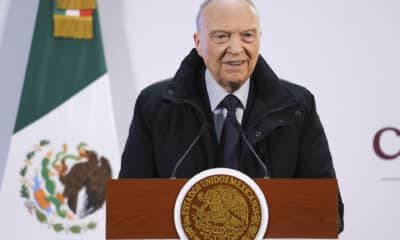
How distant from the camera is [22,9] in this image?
147 inches

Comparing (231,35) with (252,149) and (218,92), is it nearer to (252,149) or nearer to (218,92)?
(218,92)

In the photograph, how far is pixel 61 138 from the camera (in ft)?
11.8

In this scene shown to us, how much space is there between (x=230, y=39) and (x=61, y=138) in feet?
6.54

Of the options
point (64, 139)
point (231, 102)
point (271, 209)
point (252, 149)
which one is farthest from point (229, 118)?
point (64, 139)

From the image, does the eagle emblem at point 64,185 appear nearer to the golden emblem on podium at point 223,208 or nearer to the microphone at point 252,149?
the microphone at point 252,149

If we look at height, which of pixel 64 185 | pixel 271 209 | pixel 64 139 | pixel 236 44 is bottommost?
pixel 64 185

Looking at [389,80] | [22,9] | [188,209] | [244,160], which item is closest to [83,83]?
[22,9]

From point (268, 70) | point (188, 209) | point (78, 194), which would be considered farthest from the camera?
point (78, 194)

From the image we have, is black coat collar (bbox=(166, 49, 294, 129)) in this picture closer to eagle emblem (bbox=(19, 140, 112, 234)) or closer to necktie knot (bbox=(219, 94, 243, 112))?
necktie knot (bbox=(219, 94, 243, 112))

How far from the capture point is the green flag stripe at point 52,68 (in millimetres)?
3594

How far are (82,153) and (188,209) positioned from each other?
2.18 meters

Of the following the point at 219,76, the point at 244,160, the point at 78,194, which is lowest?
the point at 78,194

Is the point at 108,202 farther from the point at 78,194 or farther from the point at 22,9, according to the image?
the point at 22,9

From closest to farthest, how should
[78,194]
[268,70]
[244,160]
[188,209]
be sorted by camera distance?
[188,209] → [244,160] → [268,70] → [78,194]
